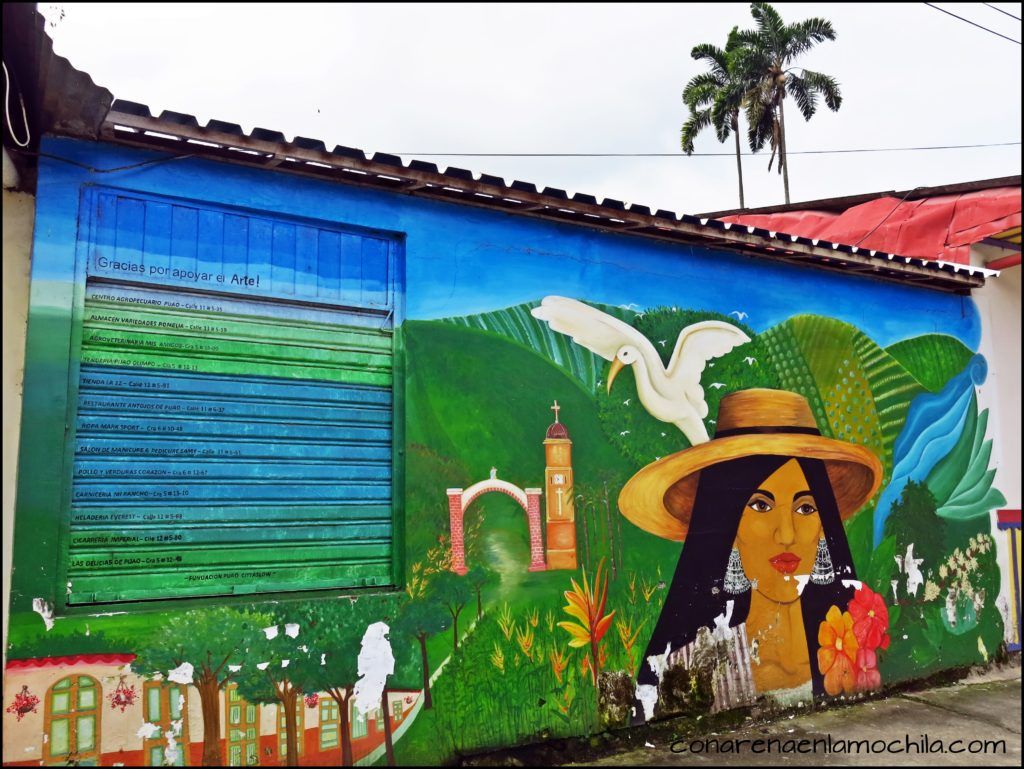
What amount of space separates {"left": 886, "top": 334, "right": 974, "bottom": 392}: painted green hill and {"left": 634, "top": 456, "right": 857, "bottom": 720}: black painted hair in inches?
63.5

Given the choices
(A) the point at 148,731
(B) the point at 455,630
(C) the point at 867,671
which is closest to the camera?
(A) the point at 148,731

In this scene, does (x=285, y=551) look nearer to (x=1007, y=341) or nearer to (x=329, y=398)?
(x=329, y=398)

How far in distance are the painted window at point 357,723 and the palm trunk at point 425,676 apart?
0.38m

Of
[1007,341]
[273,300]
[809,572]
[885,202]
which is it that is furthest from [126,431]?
[885,202]

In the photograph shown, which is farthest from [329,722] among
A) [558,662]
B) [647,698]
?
[647,698]

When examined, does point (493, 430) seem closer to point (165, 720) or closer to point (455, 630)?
point (455, 630)

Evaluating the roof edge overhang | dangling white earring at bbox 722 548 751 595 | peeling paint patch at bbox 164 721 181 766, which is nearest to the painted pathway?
peeling paint patch at bbox 164 721 181 766

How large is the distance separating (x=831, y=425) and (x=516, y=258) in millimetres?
3261

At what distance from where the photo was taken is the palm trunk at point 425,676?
470 cm

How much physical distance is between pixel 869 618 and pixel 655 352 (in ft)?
10.2

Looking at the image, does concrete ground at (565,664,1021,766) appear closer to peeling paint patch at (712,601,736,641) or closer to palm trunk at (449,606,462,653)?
peeling paint patch at (712,601,736,641)

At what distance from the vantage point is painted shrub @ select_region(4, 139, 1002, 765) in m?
4.01

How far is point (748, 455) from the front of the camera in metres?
6.18

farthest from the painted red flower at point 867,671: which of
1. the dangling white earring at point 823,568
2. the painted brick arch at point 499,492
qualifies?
the painted brick arch at point 499,492
